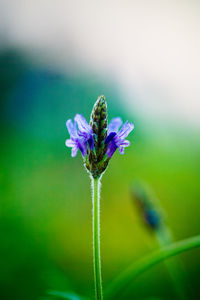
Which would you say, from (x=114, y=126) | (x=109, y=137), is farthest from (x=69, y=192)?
(x=109, y=137)

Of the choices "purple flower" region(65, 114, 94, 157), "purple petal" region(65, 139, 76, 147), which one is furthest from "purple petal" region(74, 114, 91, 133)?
"purple petal" region(65, 139, 76, 147)

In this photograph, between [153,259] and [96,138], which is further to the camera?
[153,259]

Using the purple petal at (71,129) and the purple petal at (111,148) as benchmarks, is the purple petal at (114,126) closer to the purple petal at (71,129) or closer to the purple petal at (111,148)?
the purple petal at (111,148)

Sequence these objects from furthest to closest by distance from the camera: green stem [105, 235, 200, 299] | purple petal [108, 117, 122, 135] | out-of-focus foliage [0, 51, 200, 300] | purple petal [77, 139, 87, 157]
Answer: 1. out-of-focus foliage [0, 51, 200, 300]
2. purple petal [108, 117, 122, 135]
3. purple petal [77, 139, 87, 157]
4. green stem [105, 235, 200, 299]

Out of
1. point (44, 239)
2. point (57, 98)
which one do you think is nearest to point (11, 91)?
point (57, 98)

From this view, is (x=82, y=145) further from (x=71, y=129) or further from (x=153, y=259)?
(x=153, y=259)

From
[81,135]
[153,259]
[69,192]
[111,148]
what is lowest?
[153,259]

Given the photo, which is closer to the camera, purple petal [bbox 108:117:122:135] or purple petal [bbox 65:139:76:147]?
purple petal [bbox 65:139:76:147]

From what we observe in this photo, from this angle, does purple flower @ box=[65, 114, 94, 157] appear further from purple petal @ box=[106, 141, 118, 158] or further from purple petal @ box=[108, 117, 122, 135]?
purple petal @ box=[108, 117, 122, 135]
